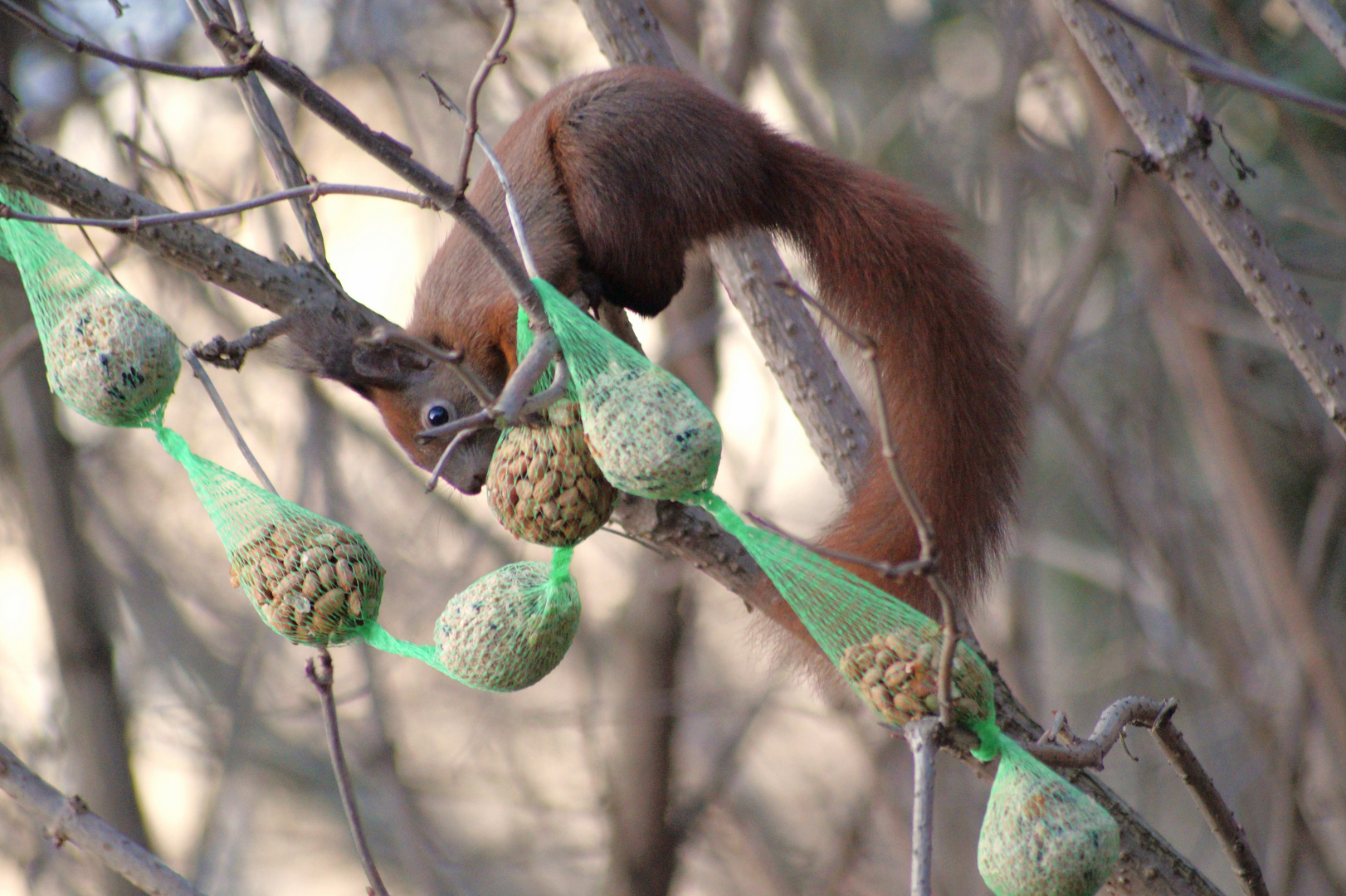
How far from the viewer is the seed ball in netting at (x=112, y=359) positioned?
3.67ft

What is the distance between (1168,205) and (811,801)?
311cm

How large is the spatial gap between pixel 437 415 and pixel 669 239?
0.48m

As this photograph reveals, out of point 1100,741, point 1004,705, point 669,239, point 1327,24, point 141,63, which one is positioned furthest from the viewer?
point 669,239

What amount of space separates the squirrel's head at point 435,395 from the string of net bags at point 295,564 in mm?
573

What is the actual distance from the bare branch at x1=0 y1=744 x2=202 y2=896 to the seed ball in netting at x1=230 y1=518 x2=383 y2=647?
43 centimetres

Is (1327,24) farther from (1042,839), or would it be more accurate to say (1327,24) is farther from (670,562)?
(670,562)

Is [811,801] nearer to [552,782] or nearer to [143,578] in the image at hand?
[552,782]

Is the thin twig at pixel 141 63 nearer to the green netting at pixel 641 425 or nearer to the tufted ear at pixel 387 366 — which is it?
the green netting at pixel 641 425

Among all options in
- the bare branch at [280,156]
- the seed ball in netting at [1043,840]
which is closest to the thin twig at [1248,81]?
the seed ball in netting at [1043,840]

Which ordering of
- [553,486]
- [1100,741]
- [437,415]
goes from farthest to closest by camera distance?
[437,415] < [553,486] < [1100,741]

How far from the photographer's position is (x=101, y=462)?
13.8ft

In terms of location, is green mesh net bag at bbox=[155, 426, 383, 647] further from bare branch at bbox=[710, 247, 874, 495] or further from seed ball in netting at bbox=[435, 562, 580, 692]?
bare branch at bbox=[710, 247, 874, 495]

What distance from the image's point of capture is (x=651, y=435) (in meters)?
0.94

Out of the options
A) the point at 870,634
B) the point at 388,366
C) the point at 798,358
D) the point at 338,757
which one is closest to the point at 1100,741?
the point at 870,634
